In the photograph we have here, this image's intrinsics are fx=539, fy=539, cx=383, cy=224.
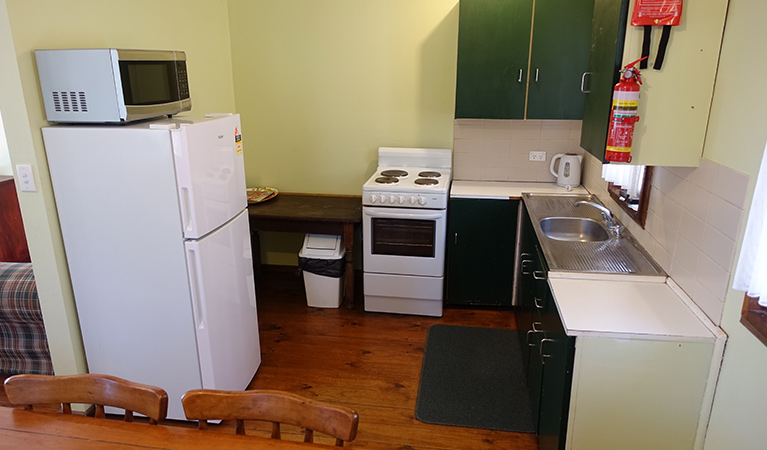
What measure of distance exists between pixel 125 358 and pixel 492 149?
285 centimetres

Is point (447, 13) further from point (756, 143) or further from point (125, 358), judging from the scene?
point (125, 358)

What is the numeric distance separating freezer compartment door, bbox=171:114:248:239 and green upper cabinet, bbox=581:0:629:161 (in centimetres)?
174

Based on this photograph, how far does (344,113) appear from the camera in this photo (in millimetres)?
4230

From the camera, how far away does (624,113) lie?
2076mm

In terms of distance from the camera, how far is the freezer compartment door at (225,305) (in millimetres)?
2512

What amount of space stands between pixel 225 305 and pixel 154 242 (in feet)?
1.61

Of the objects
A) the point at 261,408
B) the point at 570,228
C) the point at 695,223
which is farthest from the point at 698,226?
the point at 261,408

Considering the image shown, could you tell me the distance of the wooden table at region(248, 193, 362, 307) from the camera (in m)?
3.87

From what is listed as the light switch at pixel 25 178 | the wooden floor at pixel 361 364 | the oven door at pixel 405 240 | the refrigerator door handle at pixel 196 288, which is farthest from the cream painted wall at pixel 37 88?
the oven door at pixel 405 240

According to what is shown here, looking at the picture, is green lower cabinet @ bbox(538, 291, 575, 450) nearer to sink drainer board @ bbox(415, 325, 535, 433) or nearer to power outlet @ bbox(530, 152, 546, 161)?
sink drainer board @ bbox(415, 325, 535, 433)

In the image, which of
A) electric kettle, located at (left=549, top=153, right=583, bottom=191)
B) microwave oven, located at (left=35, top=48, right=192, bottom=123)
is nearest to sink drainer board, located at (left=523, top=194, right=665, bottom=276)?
electric kettle, located at (left=549, top=153, right=583, bottom=191)

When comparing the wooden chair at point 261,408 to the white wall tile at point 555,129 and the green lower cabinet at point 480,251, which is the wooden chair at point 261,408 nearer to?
the green lower cabinet at point 480,251

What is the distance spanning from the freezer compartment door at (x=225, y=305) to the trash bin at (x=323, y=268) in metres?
0.90

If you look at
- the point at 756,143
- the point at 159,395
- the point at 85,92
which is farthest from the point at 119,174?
the point at 756,143
